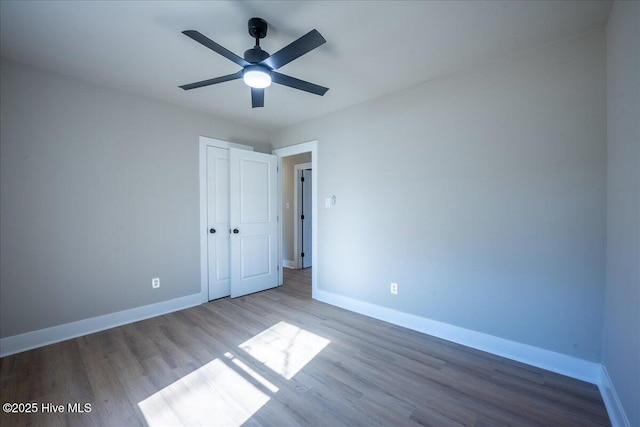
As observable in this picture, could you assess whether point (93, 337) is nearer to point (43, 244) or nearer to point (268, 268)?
point (43, 244)

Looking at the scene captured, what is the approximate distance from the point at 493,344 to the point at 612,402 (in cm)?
76

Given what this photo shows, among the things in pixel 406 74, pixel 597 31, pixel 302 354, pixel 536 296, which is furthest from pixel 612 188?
pixel 302 354

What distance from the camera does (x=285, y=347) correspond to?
95.4 inches

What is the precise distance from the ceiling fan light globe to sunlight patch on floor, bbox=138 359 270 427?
7.47 feet

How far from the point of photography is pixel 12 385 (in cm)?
189

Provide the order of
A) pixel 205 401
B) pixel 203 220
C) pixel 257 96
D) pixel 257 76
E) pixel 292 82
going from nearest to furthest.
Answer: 1. pixel 205 401
2. pixel 257 76
3. pixel 292 82
4. pixel 257 96
5. pixel 203 220

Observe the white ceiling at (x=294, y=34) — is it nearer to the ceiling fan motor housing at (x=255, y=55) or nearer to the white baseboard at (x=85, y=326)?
the ceiling fan motor housing at (x=255, y=55)

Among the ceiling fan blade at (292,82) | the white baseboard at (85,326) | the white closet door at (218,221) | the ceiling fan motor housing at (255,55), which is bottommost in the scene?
the white baseboard at (85,326)

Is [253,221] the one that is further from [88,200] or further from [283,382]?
[283,382]

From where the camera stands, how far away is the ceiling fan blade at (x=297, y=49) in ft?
5.00

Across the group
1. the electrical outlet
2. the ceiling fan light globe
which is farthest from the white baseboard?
the ceiling fan light globe

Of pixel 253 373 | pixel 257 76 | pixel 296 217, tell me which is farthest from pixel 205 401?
pixel 296 217

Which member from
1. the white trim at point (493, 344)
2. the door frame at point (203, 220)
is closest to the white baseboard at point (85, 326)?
the door frame at point (203, 220)

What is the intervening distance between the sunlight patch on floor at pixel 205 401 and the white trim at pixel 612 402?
2.09 meters
